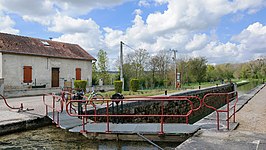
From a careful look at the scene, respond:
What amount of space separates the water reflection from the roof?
13167 millimetres

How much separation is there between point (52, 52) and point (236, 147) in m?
20.5

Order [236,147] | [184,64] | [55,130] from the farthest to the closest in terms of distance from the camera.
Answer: [184,64] < [55,130] < [236,147]

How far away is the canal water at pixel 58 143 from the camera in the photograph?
610 cm

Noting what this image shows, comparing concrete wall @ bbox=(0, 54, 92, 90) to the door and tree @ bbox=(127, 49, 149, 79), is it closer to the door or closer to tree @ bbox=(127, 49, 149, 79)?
the door

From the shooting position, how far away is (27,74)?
20.3 metres

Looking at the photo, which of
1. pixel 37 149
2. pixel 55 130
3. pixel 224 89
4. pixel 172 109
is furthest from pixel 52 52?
pixel 224 89

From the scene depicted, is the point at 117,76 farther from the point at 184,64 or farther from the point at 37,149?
the point at 37,149

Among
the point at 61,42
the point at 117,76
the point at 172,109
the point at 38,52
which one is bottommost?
the point at 172,109

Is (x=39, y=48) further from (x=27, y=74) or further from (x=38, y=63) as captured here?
(x=27, y=74)

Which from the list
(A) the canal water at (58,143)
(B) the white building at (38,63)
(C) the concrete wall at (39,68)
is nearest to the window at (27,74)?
(B) the white building at (38,63)

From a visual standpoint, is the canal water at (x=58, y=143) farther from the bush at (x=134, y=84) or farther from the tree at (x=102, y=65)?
the tree at (x=102, y=65)

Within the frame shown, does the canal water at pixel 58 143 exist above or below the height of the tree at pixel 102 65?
below

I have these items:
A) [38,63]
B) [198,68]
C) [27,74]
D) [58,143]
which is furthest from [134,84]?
[198,68]

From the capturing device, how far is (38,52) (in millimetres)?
21328
